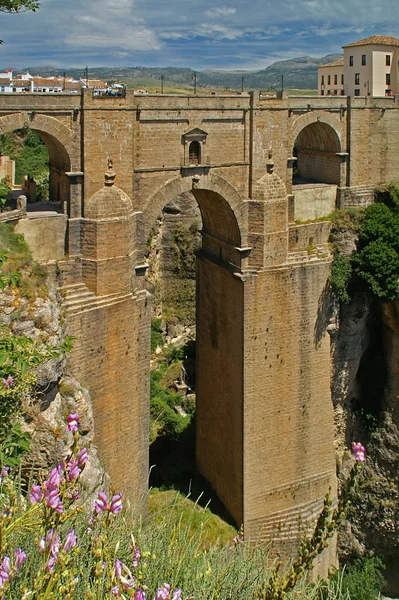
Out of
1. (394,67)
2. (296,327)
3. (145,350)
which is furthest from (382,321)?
(394,67)

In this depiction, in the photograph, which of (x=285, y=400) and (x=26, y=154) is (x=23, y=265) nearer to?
(x=285, y=400)

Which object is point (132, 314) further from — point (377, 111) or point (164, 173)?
point (377, 111)

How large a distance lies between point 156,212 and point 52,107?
3868 mm

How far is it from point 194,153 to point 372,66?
21015mm

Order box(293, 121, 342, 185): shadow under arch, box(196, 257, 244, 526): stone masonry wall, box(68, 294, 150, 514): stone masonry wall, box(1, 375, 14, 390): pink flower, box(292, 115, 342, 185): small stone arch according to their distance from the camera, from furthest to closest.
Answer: box(293, 121, 342, 185): shadow under arch → box(292, 115, 342, 185): small stone arch → box(196, 257, 244, 526): stone masonry wall → box(68, 294, 150, 514): stone masonry wall → box(1, 375, 14, 390): pink flower

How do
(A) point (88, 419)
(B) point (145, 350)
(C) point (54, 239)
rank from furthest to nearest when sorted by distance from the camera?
(B) point (145, 350)
(C) point (54, 239)
(A) point (88, 419)

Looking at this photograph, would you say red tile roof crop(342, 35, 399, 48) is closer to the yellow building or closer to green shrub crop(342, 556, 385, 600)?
the yellow building

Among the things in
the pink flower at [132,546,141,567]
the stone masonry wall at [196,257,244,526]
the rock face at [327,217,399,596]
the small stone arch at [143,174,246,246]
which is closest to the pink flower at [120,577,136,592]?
the pink flower at [132,546,141,567]

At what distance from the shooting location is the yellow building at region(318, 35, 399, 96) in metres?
36.2

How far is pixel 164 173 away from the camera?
63.4 ft

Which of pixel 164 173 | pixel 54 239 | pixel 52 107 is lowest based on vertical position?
pixel 54 239

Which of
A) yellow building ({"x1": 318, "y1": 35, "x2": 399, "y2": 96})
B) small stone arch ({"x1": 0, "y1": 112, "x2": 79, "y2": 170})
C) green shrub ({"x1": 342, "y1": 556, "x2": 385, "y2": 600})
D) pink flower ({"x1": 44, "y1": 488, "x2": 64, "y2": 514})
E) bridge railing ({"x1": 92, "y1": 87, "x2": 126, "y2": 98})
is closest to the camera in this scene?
pink flower ({"x1": 44, "y1": 488, "x2": 64, "y2": 514})

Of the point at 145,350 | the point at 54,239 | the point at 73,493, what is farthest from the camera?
the point at 145,350

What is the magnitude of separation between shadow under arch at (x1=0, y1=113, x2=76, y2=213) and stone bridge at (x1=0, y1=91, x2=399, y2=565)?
0.03 meters
